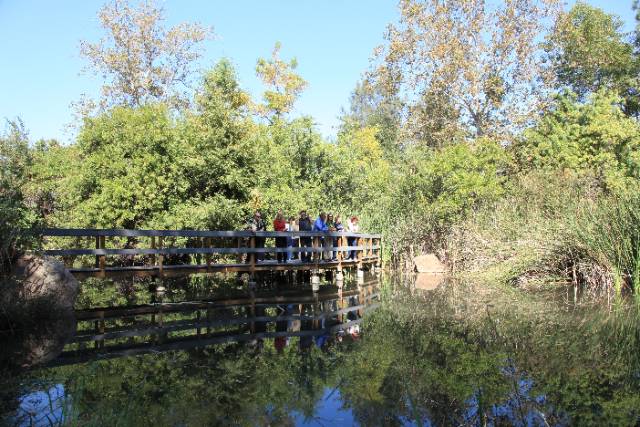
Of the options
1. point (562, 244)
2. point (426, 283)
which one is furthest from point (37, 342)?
point (426, 283)

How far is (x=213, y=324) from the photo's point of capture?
1023 cm

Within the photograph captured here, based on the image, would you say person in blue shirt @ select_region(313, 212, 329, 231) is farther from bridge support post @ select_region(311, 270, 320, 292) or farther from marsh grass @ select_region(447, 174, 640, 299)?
marsh grass @ select_region(447, 174, 640, 299)

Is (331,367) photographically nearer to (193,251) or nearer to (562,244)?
(193,251)

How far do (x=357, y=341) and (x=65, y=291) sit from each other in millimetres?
5041

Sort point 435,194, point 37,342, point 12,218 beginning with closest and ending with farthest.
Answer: point 37,342, point 12,218, point 435,194

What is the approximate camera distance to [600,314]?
10273mm

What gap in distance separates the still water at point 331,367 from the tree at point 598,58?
108ft

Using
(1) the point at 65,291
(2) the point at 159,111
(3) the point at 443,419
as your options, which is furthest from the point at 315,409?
(2) the point at 159,111

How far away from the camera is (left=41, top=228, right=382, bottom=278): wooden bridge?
1380 cm

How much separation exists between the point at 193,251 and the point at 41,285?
5.39 metres

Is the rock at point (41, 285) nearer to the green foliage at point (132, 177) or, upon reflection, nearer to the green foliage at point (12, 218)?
the green foliage at point (12, 218)

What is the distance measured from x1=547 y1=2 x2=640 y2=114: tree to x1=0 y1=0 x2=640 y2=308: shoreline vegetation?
15 centimetres

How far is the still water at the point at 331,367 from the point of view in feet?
17.0

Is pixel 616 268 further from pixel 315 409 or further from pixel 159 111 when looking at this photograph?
pixel 159 111
